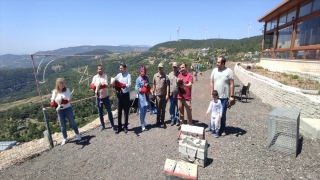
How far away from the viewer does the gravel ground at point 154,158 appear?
335 cm

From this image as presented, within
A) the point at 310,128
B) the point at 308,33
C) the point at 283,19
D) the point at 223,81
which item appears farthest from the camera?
the point at 283,19

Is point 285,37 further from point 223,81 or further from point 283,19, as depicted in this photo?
point 223,81

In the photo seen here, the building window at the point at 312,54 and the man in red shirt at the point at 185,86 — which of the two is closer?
the man in red shirt at the point at 185,86

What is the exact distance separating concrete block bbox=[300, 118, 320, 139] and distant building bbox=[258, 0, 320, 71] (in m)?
7.30

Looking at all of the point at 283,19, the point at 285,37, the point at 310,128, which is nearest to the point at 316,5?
the point at 285,37

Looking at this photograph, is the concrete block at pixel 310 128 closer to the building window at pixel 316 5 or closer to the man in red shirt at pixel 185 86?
the man in red shirt at pixel 185 86

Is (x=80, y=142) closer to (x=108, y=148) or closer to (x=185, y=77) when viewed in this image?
(x=108, y=148)

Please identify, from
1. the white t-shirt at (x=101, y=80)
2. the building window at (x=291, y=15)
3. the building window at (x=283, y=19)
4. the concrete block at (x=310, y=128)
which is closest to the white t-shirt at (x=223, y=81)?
the concrete block at (x=310, y=128)

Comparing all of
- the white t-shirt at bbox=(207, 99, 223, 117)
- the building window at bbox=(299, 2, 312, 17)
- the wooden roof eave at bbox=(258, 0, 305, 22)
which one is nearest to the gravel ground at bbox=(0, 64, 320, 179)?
the white t-shirt at bbox=(207, 99, 223, 117)

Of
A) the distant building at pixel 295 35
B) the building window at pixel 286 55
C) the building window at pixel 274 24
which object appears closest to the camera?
the distant building at pixel 295 35

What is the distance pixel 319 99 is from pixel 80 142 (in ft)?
22.0

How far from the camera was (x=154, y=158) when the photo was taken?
4.01 metres

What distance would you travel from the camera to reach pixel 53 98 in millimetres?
4543

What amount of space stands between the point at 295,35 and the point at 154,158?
1447 cm
